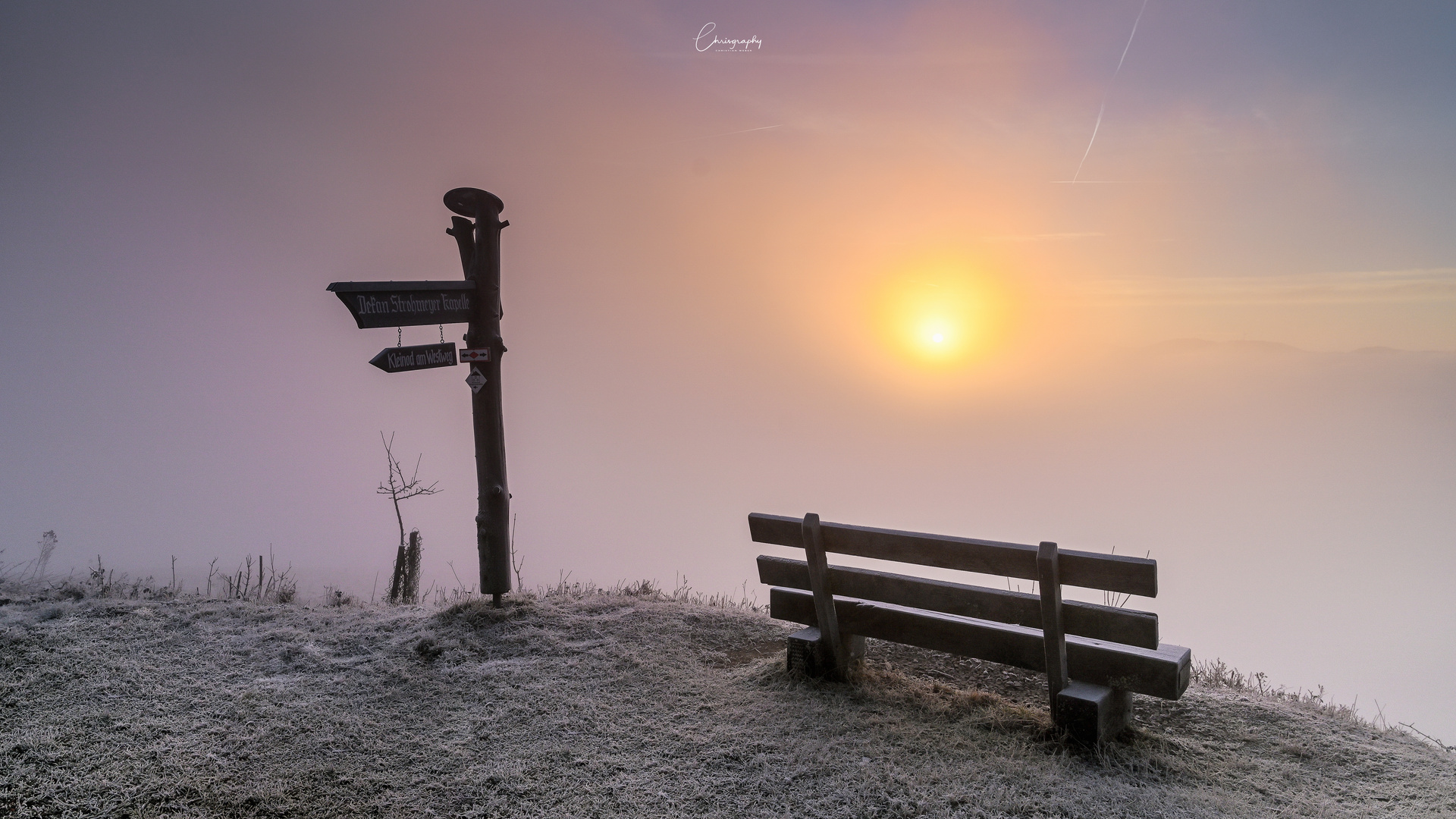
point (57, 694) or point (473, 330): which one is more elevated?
point (473, 330)

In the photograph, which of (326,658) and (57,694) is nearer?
(57,694)

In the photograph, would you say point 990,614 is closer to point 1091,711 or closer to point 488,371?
point 1091,711

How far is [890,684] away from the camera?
5355 millimetres

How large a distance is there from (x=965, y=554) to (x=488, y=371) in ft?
14.9

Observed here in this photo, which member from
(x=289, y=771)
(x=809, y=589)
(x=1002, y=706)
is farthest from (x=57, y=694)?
(x=1002, y=706)

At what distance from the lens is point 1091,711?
4340mm

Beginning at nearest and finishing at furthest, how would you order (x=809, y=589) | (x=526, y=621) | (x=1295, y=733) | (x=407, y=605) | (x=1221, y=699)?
(x=1295, y=733) → (x=1221, y=699) → (x=809, y=589) → (x=526, y=621) → (x=407, y=605)

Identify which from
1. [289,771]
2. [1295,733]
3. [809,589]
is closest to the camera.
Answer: [289,771]

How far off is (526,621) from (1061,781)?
441cm

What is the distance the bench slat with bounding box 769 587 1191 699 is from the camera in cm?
441

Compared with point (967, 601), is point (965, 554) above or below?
above

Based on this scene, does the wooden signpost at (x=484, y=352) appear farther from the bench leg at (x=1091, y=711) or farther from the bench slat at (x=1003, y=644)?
the bench leg at (x=1091, y=711)

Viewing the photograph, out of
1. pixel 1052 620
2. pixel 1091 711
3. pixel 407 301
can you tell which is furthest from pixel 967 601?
pixel 407 301

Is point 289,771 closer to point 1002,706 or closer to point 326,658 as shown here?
point 326,658
